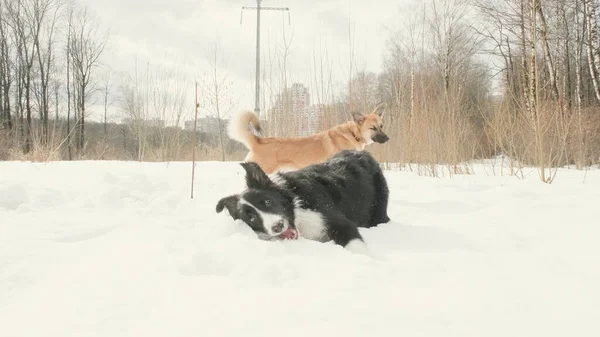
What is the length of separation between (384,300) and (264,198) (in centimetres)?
130

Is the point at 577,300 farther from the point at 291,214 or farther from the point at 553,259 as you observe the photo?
the point at 291,214

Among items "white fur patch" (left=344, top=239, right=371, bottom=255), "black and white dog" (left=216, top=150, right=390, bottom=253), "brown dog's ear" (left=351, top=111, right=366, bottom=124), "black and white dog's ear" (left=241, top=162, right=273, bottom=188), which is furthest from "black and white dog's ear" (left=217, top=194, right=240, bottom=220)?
"brown dog's ear" (left=351, top=111, right=366, bottom=124)

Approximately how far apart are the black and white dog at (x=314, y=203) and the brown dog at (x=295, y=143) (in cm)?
221

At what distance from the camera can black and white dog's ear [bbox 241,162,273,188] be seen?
2.50 metres

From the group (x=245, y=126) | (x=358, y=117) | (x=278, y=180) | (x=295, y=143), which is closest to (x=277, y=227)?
(x=278, y=180)

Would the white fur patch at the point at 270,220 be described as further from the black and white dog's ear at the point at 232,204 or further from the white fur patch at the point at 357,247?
the white fur patch at the point at 357,247

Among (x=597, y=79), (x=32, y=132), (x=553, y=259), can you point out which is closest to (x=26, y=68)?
(x=32, y=132)

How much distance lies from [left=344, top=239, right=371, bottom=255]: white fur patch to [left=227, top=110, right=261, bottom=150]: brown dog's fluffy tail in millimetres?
3478

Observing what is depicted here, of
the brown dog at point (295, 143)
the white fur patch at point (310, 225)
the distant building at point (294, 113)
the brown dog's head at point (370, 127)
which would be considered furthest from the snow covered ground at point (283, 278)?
the distant building at point (294, 113)

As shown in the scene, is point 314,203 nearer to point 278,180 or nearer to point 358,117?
point 278,180

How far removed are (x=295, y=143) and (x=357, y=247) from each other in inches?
147

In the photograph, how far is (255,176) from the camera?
2.53 meters

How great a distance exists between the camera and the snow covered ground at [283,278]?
1.14 meters

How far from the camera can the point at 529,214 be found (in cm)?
310
